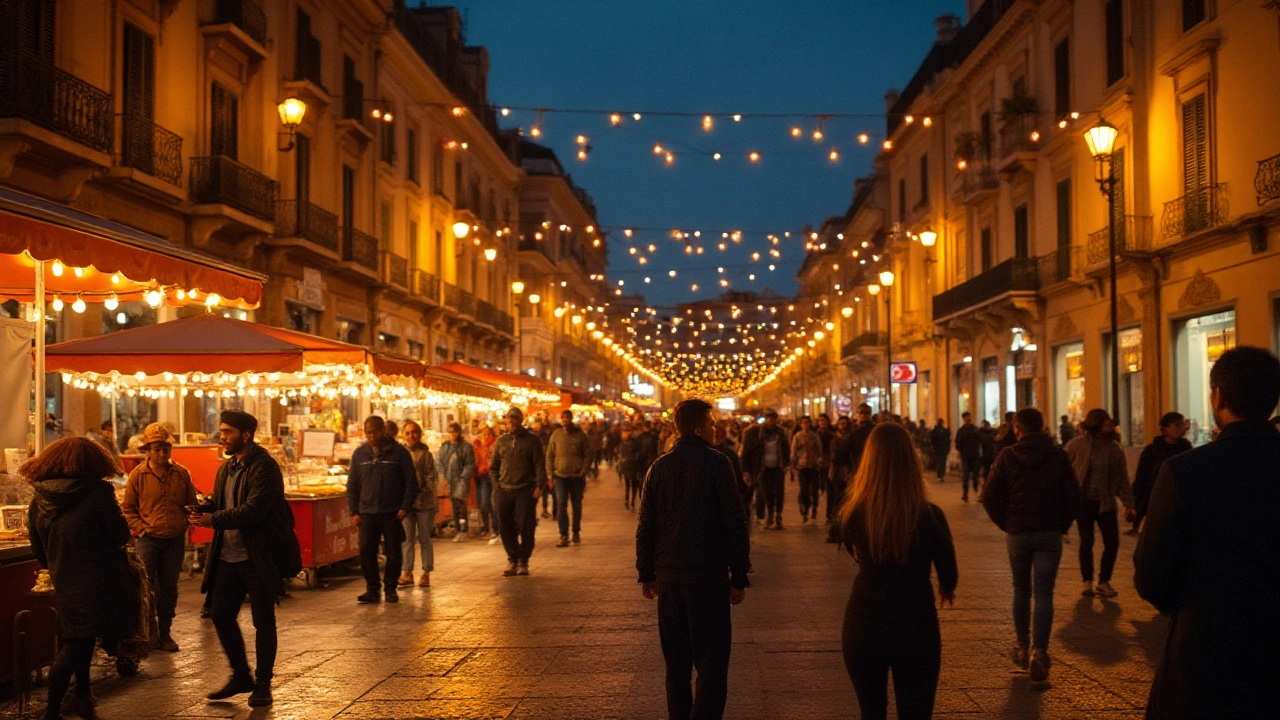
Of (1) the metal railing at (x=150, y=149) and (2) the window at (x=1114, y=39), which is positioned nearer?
(1) the metal railing at (x=150, y=149)

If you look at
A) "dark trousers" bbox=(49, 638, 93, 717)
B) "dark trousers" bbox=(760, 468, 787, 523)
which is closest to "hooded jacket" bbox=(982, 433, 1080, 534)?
"dark trousers" bbox=(49, 638, 93, 717)

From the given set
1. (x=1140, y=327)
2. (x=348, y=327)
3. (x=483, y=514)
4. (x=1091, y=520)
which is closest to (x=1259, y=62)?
(x=1140, y=327)

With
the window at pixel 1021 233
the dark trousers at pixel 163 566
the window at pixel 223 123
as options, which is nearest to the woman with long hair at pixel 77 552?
the dark trousers at pixel 163 566

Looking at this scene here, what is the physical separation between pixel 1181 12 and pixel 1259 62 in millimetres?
3115

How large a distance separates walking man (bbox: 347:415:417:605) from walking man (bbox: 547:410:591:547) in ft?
16.9

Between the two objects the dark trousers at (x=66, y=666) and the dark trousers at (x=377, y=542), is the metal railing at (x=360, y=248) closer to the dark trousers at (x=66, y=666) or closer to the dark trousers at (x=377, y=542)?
the dark trousers at (x=377, y=542)

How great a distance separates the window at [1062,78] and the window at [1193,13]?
20.2ft

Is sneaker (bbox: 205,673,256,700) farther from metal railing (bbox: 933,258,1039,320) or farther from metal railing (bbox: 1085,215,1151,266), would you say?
metal railing (bbox: 933,258,1039,320)

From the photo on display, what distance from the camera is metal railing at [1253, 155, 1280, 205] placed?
18.3 meters

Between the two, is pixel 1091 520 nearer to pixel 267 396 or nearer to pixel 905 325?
pixel 267 396

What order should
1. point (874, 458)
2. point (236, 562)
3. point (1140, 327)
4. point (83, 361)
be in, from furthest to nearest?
point (1140, 327) → point (83, 361) → point (236, 562) → point (874, 458)

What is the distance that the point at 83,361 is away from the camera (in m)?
13.7

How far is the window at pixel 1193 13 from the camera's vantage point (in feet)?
70.0

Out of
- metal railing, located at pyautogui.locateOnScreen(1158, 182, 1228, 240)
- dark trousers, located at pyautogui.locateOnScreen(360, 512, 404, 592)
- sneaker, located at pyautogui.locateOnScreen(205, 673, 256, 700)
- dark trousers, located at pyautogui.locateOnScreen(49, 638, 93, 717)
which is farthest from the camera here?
metal railing, located at pyautogui.locateOnScreen(1158, 182, 1228, 240)
